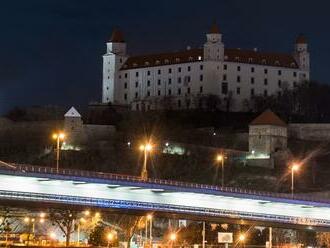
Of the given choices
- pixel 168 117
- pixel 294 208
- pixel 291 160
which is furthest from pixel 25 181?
pixel 168 117

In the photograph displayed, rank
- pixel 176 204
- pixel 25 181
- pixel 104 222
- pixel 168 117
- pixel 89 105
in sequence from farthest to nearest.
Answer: pixel 89 105
pixel 168 117
pixel 104 222
pixel 176 204
pixel 25 181

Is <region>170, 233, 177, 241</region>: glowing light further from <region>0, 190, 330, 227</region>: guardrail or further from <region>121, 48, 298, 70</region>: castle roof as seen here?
<region>121, 48, 298, 70</region>: castle roof

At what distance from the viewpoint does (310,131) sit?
156 meters

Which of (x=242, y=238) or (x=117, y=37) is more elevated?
(x=117, y=37)

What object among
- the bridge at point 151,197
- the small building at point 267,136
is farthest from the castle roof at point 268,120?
the bridge at point 151,197

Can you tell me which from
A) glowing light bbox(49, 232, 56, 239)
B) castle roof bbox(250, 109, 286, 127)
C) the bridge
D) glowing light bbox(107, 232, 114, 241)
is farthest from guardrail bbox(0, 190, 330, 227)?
castle roof bbox(250, 109, 286, 127)

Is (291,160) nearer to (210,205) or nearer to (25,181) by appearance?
(210,205)

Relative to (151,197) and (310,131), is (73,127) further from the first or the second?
(151,197)

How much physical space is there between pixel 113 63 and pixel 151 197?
118820mm

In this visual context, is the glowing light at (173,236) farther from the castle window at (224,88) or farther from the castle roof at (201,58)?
the castle roof at (201,58)

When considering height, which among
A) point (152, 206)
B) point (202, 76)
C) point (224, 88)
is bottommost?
point (152, 206)

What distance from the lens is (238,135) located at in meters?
160

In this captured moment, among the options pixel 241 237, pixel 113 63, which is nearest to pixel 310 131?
pixel 113 63

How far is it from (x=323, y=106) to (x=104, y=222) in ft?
288
